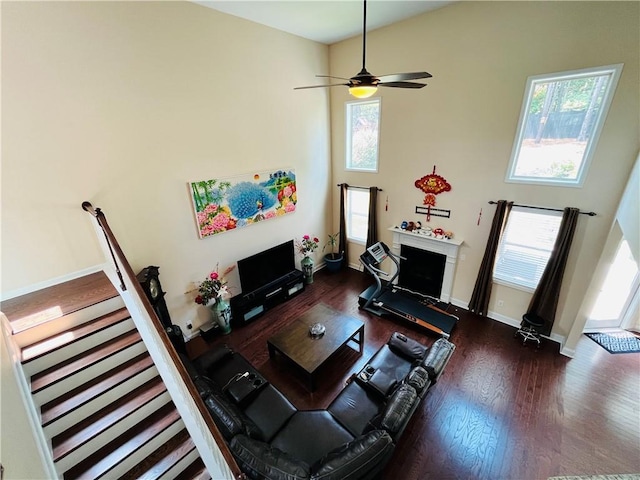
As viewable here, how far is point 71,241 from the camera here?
10.8 feet

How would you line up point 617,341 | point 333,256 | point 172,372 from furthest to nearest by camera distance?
point 333,256
point 617,341
point 172,372

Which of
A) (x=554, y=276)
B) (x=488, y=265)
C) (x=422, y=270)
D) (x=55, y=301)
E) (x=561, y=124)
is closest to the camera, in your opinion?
(x=55, y=301)

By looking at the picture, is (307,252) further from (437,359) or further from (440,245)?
(437,359)

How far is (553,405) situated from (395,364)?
2.07 m

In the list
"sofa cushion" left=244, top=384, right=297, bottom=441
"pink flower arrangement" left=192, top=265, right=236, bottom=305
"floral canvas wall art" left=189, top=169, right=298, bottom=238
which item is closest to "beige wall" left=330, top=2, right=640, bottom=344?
"floral canvas wall art" left=189, top=169, right=298, bottom=238

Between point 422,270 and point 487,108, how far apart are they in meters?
3.16

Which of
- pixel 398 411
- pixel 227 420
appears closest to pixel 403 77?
pixel 398 411

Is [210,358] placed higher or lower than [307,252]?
lower

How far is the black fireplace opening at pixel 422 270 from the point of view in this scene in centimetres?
551

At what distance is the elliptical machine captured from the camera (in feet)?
15.7

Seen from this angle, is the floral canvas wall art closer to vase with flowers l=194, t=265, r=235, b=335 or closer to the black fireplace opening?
vase with flowers l=194, t=265, r=235, b=335

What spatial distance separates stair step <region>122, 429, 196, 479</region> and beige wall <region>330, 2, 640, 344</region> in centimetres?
504

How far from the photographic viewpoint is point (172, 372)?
237 centimetres

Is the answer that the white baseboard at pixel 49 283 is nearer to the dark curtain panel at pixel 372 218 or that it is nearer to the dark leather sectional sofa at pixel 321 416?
the dark leather sectional sofa at pixel 321 416
